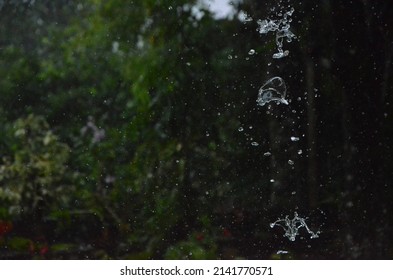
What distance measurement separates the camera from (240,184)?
64.3 inches

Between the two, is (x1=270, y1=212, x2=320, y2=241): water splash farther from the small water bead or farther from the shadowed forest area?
the small water bead

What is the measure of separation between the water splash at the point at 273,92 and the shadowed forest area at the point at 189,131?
0.05 feet

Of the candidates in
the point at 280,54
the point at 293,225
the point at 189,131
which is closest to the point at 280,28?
the point at 280,54

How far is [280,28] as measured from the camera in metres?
1.62

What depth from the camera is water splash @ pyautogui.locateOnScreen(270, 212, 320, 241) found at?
Answer: 162 centimetres

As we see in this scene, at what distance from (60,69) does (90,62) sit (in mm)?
95

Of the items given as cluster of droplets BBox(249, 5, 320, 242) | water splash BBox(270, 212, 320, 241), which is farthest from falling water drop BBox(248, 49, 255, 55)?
water splash BBox(270, 212, 320, 241)

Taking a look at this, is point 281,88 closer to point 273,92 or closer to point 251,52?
point 273,92

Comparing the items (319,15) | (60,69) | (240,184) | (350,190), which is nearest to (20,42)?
(60,69)

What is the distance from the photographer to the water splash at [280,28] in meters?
1.61

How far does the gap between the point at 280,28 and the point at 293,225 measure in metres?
0.60

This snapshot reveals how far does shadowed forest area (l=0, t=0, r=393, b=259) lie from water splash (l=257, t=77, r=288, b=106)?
0.05 ft

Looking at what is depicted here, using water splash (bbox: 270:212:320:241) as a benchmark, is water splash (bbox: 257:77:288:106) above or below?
above
